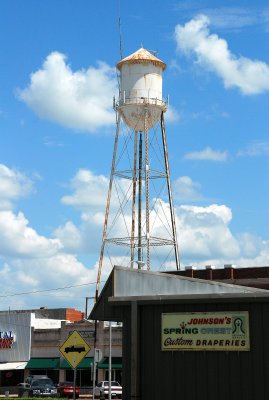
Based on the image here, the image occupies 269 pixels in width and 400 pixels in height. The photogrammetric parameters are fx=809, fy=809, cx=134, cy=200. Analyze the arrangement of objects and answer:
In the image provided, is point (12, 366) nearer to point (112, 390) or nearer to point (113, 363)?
point (113, 363)

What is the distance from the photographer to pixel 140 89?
65.4m

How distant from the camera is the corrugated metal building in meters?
19.6

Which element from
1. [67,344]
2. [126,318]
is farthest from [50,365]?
[126,318]

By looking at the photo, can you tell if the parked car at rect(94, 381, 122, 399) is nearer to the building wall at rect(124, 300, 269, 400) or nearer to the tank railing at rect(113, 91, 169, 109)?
the tank railing at rect(113, 91, 169, 109)

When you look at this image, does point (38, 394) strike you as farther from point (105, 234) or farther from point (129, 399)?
point (129, 399)

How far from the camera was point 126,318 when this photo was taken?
70.5 feet

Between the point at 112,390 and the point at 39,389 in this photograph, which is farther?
the point at 112,390

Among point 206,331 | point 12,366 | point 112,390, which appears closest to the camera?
point 206,331

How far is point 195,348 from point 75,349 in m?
6.84

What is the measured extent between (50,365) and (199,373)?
53.1 metres

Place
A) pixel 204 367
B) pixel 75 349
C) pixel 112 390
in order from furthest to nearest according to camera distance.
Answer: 1. pixel 112 390
2. pixel 75 349
3. pixel 204 367

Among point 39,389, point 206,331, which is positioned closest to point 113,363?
point 39,389

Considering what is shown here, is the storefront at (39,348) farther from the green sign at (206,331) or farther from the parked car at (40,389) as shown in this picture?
Answer: the green sign at (206,331)

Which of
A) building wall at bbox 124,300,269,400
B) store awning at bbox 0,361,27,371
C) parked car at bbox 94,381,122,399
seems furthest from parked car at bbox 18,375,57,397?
building wall at bbox 124,300,269,400
